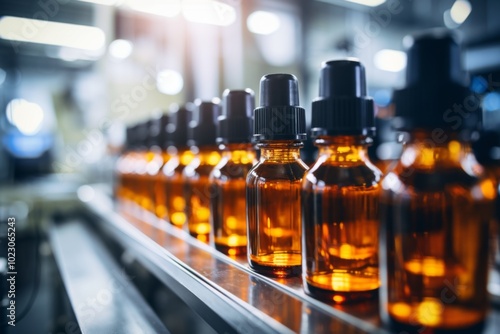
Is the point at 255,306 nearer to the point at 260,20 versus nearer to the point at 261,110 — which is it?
the point at 261,110

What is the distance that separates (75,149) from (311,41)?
11.5ft

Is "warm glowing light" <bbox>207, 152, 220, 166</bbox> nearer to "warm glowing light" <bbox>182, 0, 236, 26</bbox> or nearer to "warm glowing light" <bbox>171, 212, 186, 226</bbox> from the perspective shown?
"warm glowing light" <bbox>171, 212, 186, 226</bbox>

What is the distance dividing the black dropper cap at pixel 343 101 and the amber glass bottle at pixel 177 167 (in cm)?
63

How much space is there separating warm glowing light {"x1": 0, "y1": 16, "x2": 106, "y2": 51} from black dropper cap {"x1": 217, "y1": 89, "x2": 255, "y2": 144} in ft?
13.3

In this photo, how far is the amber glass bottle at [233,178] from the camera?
0.73 meters

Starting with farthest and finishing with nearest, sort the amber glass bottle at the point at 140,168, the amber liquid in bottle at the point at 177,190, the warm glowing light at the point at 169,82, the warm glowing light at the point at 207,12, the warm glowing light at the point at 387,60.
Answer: the warm glowing light at the point at 387,60 < the warm glowing light at the point at 169,82 < the warm glowing light at the point at 207,12 < the amber glass bottle at the point at 140,168 < the amber liquid in bottle at the point at 177,190

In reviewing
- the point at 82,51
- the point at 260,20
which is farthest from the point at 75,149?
the point at 260,20

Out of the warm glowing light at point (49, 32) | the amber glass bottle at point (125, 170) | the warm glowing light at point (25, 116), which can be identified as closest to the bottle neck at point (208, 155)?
the amber glass bottle at point (125, 170)

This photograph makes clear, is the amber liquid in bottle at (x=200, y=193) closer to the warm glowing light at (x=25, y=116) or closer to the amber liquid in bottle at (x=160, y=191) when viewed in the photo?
the amber liquid in bottle at (x=160, y=191)

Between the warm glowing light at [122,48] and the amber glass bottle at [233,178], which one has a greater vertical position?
the warm glowing light at [122,48]

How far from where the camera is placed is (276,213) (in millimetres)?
598

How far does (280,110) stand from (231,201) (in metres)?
0.22

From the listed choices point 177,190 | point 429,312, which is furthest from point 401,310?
point 177,190

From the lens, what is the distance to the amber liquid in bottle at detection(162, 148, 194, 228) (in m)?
1.06
